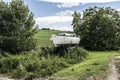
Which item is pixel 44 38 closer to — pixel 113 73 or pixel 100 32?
pixel 100 32

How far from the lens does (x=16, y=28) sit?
3378 cm

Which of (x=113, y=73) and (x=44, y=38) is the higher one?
(x=113, y=73)

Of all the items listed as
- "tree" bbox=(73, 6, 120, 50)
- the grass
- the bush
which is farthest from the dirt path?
the grass

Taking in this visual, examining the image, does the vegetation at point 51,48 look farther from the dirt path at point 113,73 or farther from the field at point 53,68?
the dirt path at point 113,73

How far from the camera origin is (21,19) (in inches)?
1353

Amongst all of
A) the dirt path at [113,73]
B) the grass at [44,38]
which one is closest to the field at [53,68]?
the dirt path at [113,73]

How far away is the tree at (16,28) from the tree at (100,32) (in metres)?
6.88

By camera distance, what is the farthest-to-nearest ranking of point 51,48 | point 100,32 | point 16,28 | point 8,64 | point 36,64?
point 100,32
point 16,28
point 51,48
point 8,64
point 36,64

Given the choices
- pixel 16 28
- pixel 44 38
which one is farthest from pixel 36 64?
pixel 44 38

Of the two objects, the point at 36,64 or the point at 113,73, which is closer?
the point at 113,73

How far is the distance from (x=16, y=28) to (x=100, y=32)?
1010 centimetres

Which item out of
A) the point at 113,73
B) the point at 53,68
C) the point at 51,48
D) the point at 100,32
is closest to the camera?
the point at 113,73

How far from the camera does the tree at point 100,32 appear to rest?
38156mm

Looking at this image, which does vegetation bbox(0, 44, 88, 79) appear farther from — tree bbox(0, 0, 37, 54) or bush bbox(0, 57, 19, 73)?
tree bbox(0, 0, 37, 54)
